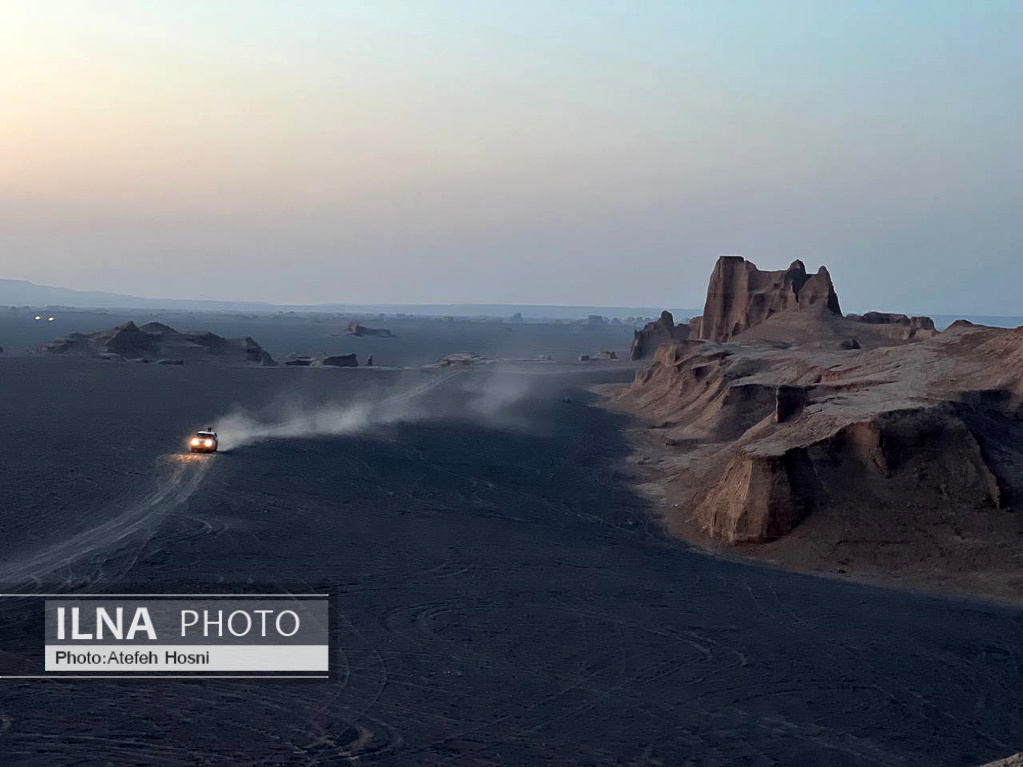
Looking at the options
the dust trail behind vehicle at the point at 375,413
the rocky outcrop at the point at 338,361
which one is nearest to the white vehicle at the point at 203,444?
the dust trail behind vehicle at the point at 375,413

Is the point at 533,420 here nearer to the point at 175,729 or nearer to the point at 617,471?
the point at 617,471

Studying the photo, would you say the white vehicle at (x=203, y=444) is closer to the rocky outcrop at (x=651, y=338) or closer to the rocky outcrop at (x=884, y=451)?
the rocky outcrop at (x=884, y=451)

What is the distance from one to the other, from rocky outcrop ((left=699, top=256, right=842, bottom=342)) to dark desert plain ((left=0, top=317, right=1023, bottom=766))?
1671 inches

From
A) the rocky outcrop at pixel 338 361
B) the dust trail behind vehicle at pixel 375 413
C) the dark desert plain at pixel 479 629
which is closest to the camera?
the dark desert plain at pixel 479 629

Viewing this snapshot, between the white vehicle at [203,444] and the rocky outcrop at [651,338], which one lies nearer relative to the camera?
the white vehicle at [203,444]

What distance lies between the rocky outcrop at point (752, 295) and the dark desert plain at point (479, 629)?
139 feet

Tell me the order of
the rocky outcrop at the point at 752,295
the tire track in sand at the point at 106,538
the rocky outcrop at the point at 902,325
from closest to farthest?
the tire track in sand at the point at 106,538 → the rocky outcrop at the point at 902,325 → the rocky outcrop at the point at 752,295

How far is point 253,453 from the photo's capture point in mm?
37062

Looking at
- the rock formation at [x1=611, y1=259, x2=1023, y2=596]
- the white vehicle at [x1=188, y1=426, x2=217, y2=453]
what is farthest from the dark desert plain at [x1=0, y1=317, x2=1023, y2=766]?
the rock formation at [x1=611, y1=259, x2=1023, y2=596]

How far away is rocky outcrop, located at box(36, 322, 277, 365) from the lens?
3615 inches

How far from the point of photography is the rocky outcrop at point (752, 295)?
2958 inches

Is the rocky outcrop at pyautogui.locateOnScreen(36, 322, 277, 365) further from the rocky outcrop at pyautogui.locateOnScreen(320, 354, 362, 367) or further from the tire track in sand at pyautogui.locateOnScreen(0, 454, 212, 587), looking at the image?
the tire track in sand at pyautogui.locateOnScreen(0, 454, 212, 587)

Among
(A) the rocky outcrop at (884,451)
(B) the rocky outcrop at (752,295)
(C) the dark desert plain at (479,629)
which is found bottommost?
(C) the dark desert plain at (479,629)

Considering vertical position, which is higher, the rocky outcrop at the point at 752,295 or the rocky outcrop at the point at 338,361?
the rocky outcrop at the point at 752,295
